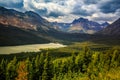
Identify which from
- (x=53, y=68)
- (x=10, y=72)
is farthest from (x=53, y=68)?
(x=10, y=72)

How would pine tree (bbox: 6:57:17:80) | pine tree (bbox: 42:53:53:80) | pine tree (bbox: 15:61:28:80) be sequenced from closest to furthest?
pine tree (bbox: 42:53:53:80), pine tree (bbox: 15:61:28:80), pine tree (bbox: 6:57:17:80)

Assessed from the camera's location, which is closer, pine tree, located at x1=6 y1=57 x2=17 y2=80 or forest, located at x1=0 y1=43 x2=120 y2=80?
forest, located at x1=0 y1=43 x2=120 y2=80

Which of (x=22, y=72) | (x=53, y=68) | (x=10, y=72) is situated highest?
(x=53, y=68)

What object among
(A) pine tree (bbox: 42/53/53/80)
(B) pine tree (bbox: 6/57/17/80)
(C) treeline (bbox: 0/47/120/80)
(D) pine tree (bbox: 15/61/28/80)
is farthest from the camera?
(B) pine tree (bbox: 6/57/17/80)

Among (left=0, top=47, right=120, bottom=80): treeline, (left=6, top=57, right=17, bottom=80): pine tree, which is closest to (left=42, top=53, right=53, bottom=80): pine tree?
(left=0, top=47, right=120, bottom=80): treeline

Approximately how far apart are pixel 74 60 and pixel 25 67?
21.7 metres

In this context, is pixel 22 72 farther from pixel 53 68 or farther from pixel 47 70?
pixel 53 68

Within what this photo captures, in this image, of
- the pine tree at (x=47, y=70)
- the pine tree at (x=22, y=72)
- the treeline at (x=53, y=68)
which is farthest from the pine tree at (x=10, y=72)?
the pine tree at (x=47, y=70)

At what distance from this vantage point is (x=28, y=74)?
94.4m

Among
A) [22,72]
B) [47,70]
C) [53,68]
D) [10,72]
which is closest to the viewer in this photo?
[47,70]

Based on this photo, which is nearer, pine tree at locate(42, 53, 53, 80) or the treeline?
pine tree at locate(42, 53, 53, 80)

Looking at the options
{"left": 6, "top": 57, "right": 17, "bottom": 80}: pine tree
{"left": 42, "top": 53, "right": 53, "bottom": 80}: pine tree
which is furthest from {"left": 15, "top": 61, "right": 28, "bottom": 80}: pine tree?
{"left": 42, "top": 53, "right": 53, "bottom": 80}: pine tree

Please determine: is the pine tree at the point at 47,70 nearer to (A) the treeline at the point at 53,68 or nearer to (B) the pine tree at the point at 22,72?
(A) the treeline at the point at 53,68

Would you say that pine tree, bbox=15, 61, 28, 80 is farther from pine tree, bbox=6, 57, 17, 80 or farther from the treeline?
pine tree, bbox=6, 57, 17, 80
